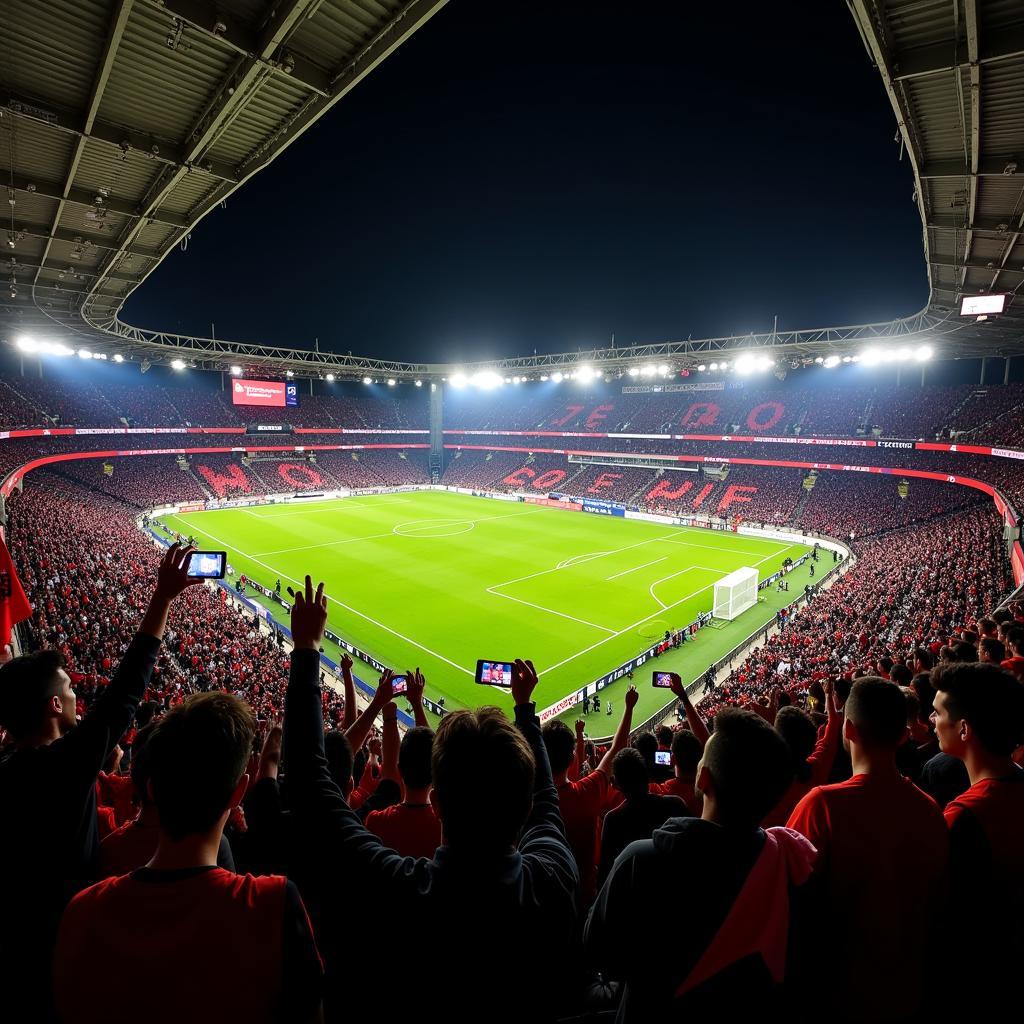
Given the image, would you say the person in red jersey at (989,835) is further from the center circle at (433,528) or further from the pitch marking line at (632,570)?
the center circle at (433,528)

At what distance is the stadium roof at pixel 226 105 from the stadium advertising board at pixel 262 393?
37.8 m

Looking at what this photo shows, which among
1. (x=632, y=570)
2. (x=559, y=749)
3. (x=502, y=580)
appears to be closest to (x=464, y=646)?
(x=502, y=580)

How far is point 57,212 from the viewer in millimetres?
16609

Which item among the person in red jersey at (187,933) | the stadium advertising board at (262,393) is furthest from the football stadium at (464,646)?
the stadium advertising board at (262,393)

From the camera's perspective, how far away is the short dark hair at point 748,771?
212 cm

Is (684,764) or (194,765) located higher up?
(194,765)

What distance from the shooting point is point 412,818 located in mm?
3334

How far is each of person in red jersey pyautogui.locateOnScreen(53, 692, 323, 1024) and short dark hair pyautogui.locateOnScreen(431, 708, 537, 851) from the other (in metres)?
0.53

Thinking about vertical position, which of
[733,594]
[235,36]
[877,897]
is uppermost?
[235,36]

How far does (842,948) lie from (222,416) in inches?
2932

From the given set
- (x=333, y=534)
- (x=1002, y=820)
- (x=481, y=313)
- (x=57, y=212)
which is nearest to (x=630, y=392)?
(x=481, y=313)

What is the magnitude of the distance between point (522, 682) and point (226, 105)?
530 inches

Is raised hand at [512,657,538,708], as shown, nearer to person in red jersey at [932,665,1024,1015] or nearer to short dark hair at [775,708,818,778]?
person in red jersey at [932,665,1024,1015]

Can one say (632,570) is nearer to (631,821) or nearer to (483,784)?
(631,821)
